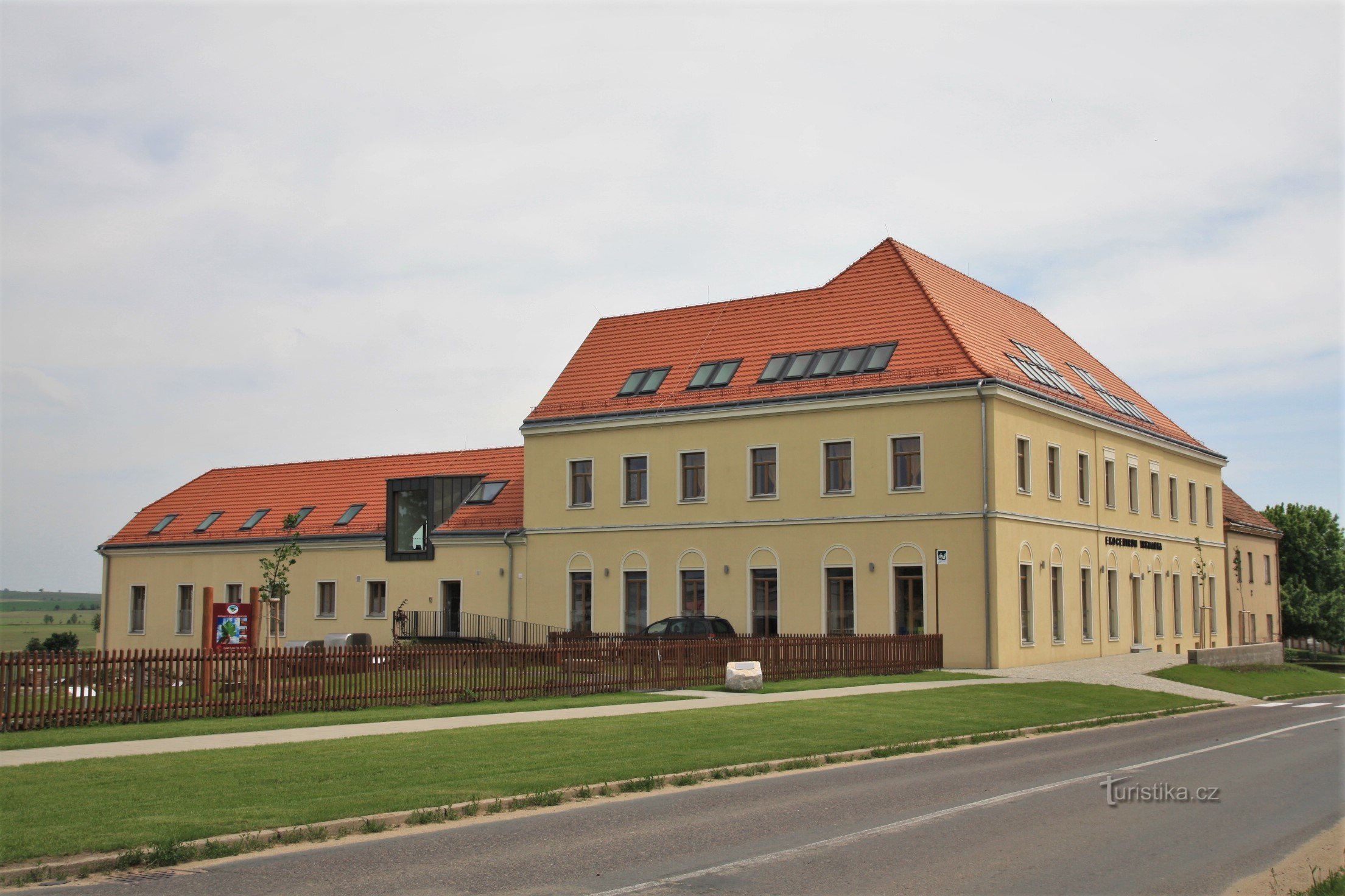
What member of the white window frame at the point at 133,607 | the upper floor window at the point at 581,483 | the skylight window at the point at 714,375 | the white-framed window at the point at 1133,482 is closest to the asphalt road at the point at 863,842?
the skylight window at the point at 714,375

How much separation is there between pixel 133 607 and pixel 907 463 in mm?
38837

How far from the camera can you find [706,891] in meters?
8.57

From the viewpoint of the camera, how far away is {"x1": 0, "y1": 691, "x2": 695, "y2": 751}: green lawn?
17.7 m

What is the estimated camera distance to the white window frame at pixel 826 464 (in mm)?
39656

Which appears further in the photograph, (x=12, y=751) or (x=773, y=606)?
(x=773, y=606)

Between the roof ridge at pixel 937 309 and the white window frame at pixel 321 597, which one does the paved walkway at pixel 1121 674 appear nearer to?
the roof ridge at pixel 937 309

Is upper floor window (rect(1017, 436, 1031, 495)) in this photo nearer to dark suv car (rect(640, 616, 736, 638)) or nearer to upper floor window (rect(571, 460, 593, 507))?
dark suv car (rect(640, 616, 736, 638))

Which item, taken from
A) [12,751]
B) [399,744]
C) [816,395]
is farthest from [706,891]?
[816,395]

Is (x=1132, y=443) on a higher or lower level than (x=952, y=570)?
higher

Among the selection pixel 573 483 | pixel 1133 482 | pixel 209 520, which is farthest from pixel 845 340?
pixel 209 520

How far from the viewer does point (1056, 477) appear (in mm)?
40625

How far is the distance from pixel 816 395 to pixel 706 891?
3226 cm

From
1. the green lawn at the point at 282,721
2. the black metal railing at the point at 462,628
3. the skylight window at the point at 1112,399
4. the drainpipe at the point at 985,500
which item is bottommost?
the green lawn at the point at 282,721

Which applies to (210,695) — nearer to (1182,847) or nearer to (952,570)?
(1182,847)
